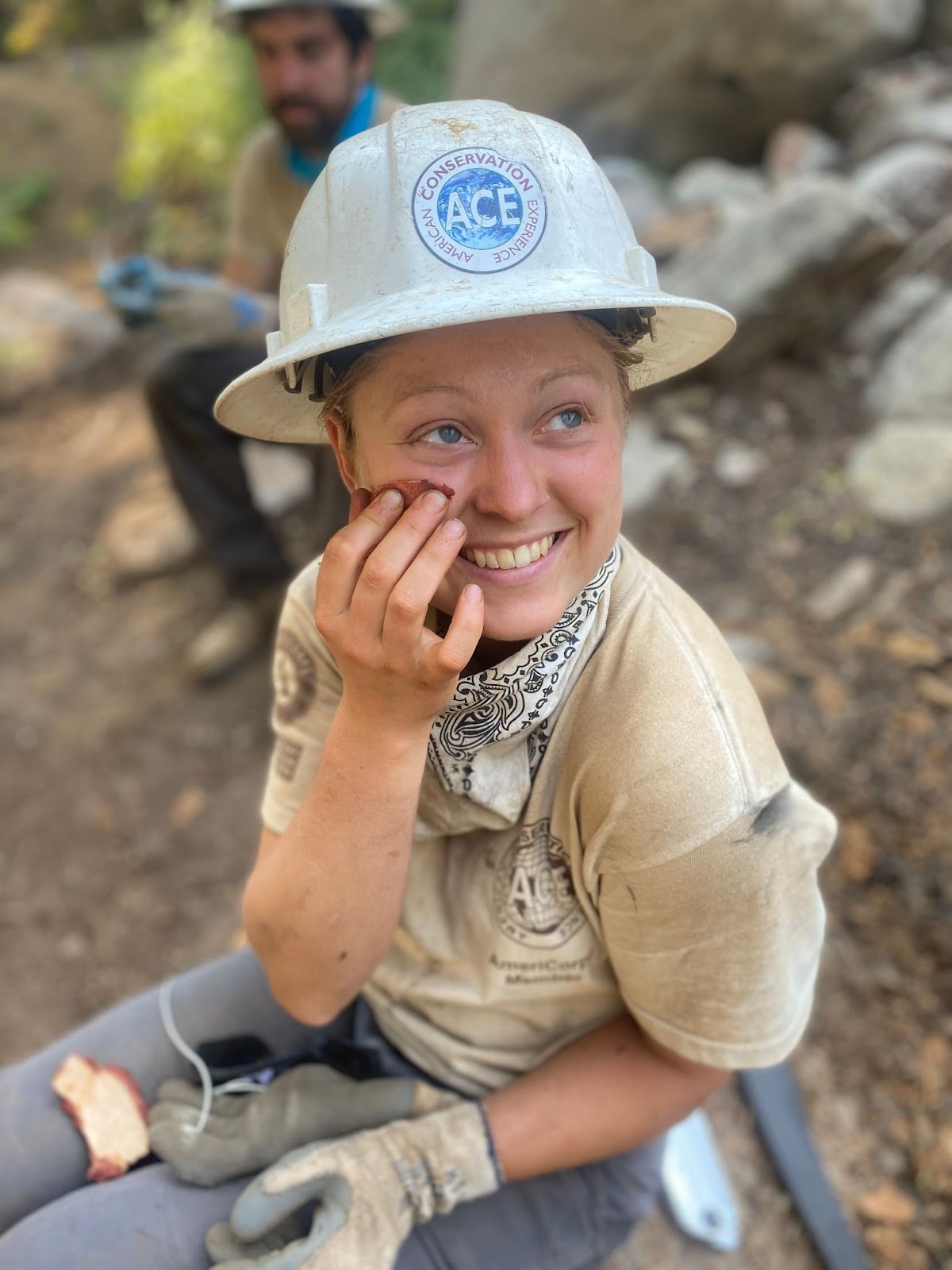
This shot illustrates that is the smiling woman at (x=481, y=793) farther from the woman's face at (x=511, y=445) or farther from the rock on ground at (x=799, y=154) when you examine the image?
the rock on ground at (x=799, y=154)

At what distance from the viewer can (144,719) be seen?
15.4ft

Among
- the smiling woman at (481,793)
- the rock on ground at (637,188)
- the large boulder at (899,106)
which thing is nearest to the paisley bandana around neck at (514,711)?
the smiling woman at (481,793)

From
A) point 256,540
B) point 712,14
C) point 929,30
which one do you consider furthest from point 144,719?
point 929,30

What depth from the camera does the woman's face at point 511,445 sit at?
3.99ft

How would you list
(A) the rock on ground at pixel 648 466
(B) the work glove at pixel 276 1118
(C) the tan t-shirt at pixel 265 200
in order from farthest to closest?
(A) the rock on ground at pixel 648 466
(C) the tan t-shirt at pixel 265 200
(B) the work glove at pixel 276 1118

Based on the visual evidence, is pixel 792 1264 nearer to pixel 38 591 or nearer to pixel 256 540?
pixel 256 540

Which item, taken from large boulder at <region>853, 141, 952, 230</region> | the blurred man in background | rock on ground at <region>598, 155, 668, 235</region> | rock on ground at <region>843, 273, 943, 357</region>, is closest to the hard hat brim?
the blurred man in background

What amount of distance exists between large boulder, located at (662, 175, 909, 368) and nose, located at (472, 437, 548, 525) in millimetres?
3798

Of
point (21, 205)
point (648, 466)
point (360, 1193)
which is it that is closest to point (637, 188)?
point (648, 466)

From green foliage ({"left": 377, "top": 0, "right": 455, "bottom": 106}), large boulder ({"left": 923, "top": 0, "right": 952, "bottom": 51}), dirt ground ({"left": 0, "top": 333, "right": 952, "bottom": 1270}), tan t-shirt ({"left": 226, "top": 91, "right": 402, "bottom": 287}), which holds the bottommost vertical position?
dirt ground ({"left": 0, "top": 333, "right": 952, "bottom": 1270})

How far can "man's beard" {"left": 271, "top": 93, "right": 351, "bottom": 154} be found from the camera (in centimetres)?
391

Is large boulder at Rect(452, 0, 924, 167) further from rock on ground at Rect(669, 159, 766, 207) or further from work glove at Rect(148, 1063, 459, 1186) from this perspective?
work glove at Rect(148, 1063, 459, 1186)

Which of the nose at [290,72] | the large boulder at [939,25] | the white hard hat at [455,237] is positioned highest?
the large boulder at [939,25]

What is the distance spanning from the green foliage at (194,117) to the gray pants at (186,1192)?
8.98 m
